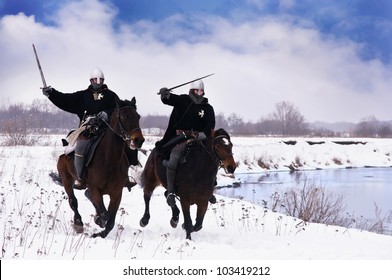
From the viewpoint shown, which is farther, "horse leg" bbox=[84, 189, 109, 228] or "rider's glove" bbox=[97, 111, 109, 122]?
"rider's glove" bbox=[97, 111, 109, 122]

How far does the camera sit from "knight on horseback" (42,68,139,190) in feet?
23.2

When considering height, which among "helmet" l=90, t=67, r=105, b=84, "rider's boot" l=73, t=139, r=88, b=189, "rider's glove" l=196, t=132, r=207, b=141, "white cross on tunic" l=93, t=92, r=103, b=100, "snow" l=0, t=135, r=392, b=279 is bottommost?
"snow" l=0, t=135, r=392, b=279

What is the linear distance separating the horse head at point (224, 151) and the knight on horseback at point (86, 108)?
1.38m

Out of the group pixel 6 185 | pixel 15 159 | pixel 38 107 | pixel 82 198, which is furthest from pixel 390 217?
pixel 15 159

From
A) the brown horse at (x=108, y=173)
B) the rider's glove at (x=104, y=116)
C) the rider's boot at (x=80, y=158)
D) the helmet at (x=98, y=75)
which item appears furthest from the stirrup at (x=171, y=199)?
the helmet at (x=98, y=75)

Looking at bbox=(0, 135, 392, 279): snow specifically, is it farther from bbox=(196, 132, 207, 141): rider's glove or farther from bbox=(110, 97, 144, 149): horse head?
bbox=(196, 132, 207, 141): rider's glove

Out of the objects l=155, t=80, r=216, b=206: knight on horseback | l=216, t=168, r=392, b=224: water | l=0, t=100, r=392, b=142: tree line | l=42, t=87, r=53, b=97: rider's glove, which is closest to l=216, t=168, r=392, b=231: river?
l=216, t=168, r=392, b=224: water

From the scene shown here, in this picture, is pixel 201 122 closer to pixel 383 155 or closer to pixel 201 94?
pixel 201 94

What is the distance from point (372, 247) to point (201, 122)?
317 cm

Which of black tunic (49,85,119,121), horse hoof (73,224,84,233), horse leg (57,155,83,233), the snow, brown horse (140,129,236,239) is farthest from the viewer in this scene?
horse leg (57,155,83,233)

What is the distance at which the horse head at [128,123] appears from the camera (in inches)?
238

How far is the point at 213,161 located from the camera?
276 inches

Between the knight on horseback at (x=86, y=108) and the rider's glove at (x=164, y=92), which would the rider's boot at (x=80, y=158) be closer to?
the knight on horseback at (x=86, y=108)

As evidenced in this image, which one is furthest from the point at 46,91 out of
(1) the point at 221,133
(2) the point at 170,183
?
(1) the point at 221,133
